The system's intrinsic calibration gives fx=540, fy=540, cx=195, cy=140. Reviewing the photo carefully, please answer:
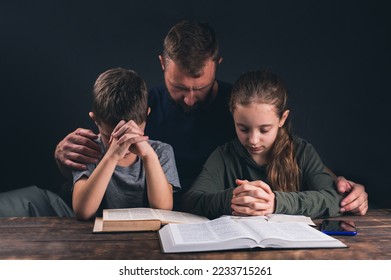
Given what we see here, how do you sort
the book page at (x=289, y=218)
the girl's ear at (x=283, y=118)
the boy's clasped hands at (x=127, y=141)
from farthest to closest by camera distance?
1. the girl's ear at (x=283, y=118)
2. the boy's clasped hands at (x=127, y=141)
3. the book page at (x=289, y=218)

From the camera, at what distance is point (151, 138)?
2291 millimetres

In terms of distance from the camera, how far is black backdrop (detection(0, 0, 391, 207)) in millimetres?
2252

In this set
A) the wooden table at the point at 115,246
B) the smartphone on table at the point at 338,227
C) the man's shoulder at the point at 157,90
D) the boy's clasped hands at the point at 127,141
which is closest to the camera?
the wooden table at the point at 115,246

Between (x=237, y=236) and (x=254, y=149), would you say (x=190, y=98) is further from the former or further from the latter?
(x=237, y=236)

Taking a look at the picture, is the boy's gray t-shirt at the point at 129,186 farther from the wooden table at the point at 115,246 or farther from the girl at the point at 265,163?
the wooden table at the point at 115,246

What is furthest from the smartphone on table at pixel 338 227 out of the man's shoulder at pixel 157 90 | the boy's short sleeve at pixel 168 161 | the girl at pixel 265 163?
the man's shoulder at pixel 157 90

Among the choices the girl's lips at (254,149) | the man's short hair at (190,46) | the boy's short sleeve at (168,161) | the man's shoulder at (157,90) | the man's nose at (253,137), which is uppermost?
the man's short hair at (190,46)

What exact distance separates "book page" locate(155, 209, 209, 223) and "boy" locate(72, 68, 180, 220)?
0.41 feet

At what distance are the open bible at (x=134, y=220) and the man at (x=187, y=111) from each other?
37cm

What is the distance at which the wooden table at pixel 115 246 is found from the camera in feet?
4.67

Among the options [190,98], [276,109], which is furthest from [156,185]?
[276,109]

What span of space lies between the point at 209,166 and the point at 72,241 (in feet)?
2.49
